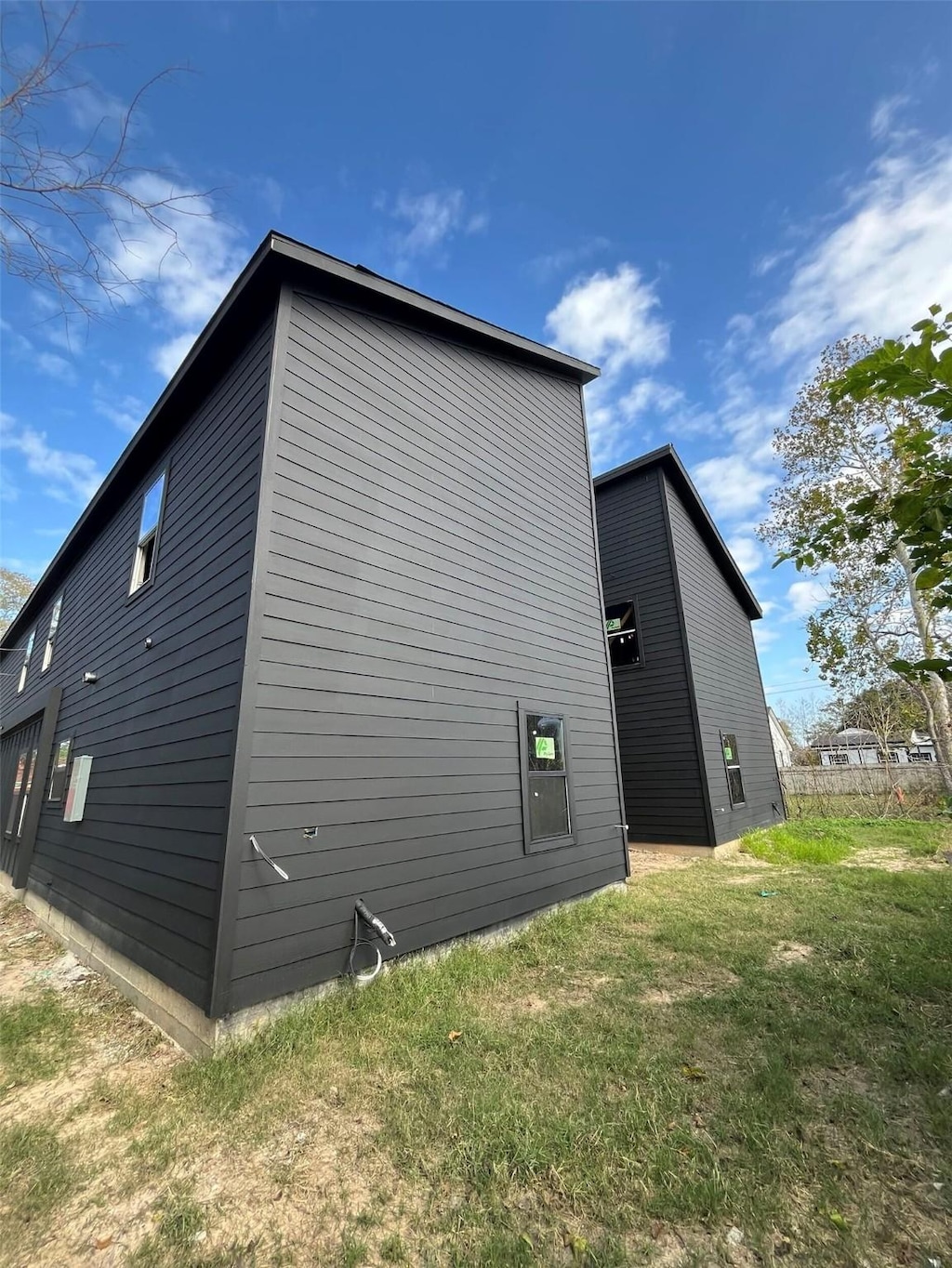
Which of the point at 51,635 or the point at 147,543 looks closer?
the point at 147,543

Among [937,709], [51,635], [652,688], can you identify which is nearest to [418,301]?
[652,688]

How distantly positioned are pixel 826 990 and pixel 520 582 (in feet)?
14.8

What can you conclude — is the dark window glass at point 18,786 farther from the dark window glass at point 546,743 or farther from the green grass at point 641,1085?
the dark window glass at point 546,743

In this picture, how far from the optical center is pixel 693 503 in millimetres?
11414

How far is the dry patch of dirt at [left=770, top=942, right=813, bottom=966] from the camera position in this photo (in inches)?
162

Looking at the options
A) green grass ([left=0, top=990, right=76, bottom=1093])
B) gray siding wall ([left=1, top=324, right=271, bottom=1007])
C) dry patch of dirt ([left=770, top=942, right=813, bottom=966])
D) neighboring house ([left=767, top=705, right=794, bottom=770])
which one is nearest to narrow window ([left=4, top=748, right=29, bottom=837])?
gray siding wall ([left=1, top=324, right=271, bottom=1007])

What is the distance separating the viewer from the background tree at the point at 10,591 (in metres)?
22.2

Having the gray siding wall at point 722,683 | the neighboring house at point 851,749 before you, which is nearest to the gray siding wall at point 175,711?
the gray siding wall at point 722,683

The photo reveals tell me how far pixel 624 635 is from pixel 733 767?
340 centimetres

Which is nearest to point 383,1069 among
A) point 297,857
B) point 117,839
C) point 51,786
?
point 297,857

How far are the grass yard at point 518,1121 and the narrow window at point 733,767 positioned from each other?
587 centimetres

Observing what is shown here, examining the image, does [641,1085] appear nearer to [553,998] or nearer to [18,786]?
[553,998]

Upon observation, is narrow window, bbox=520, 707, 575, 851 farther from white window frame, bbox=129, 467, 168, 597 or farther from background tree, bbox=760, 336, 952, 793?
background tree, bbox=760, 336, 952, 793

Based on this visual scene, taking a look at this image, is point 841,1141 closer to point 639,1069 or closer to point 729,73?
point 639,1069
